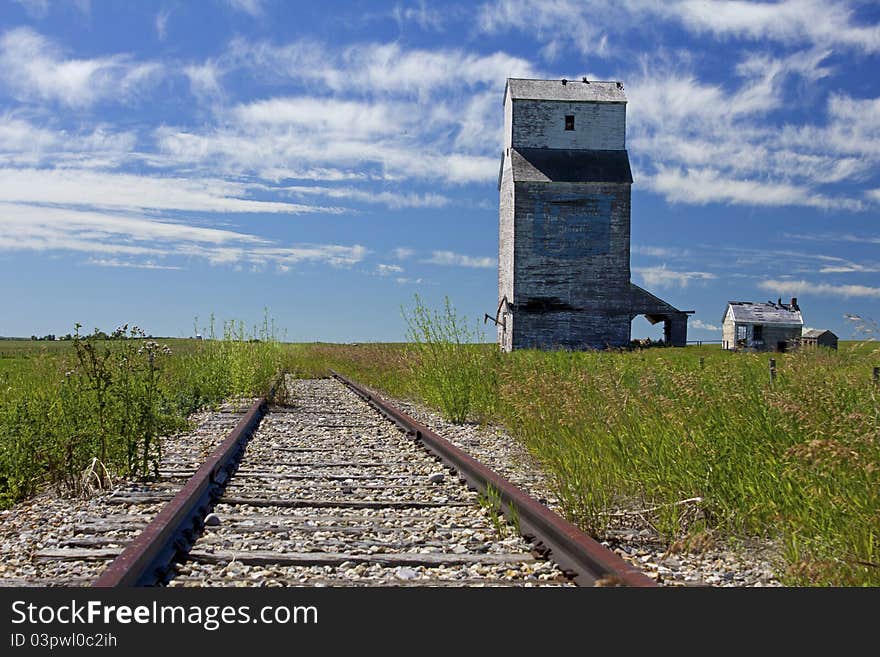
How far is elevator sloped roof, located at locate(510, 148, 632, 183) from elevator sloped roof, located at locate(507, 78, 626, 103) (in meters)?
2.14

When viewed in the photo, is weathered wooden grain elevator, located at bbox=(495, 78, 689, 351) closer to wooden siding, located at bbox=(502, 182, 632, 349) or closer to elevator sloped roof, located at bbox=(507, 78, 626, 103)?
wooden siding, located at bbox=(502, 182, 632, 349)

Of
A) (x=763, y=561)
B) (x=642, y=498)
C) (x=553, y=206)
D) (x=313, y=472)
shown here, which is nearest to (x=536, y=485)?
(x=642, y=498)

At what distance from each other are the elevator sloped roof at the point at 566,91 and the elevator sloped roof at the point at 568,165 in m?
2.14

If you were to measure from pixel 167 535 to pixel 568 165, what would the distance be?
28655mm

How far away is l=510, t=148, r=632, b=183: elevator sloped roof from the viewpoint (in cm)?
3086

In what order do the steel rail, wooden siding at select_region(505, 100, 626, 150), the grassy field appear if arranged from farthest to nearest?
wooden siding at select_region(505, 100, 626, 150)
the grassy field
the steel rail

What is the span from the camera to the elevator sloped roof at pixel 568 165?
30.9m

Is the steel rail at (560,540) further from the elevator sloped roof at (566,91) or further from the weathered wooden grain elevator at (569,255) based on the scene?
the elevator sloped roof at (566,91)

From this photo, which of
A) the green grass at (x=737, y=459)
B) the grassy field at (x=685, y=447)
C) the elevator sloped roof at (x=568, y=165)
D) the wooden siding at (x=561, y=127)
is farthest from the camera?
the wooden siding at (x=561, y=127)

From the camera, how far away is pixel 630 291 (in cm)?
3106

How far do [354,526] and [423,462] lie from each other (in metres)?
2.56

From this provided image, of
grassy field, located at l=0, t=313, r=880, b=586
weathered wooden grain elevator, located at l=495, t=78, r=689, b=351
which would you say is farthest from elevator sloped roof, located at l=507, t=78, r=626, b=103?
grassy field, located at l=0, t=313, r=880, b=586

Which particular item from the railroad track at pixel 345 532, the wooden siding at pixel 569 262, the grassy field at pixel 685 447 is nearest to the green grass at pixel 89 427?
the grassy field at pixel 685 447

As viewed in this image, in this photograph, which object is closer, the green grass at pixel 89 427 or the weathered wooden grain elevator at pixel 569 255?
the green grass at pixel 89 427
